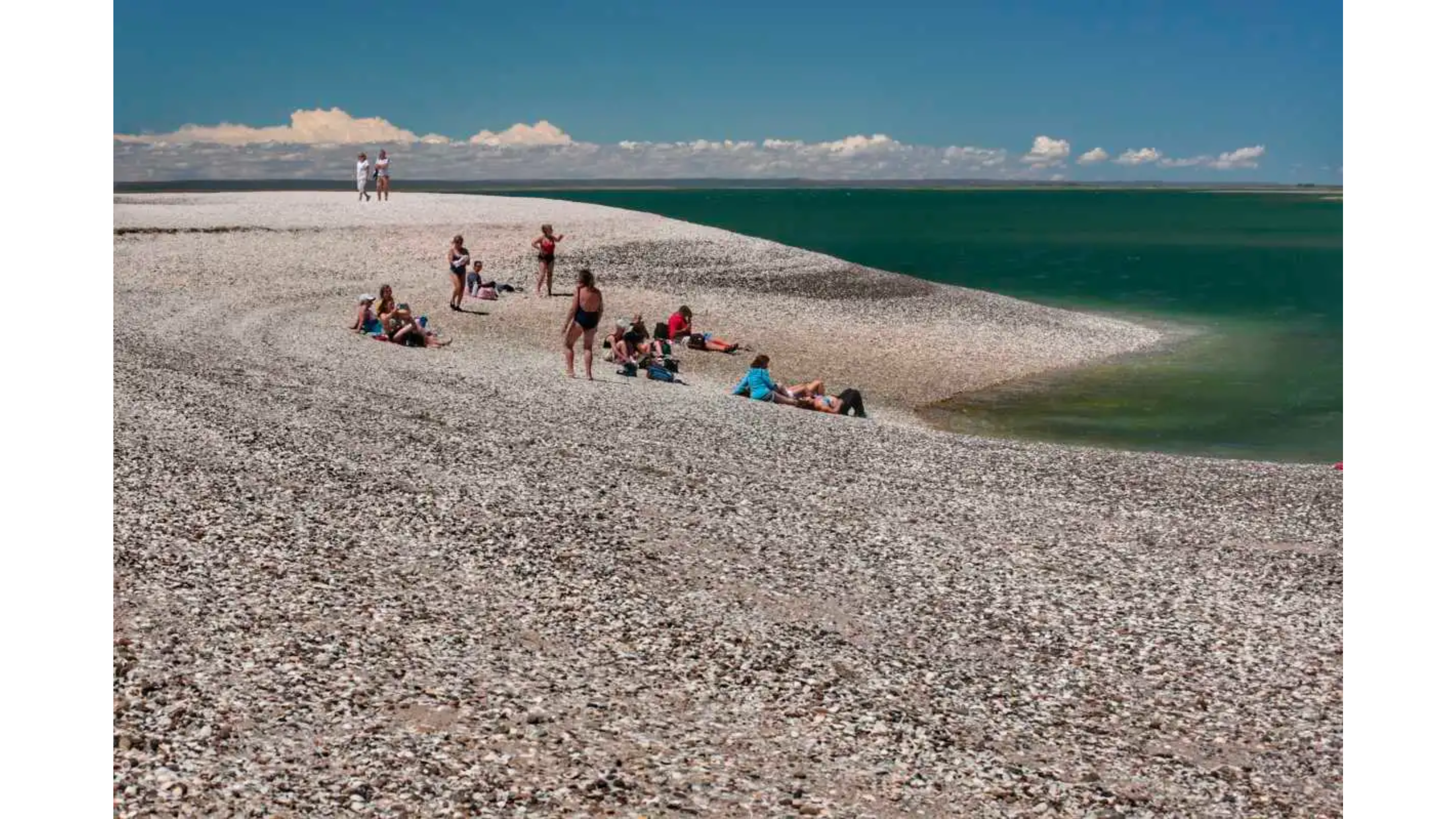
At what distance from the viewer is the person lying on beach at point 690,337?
3253cm

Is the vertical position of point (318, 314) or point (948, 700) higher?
point (318, 314)

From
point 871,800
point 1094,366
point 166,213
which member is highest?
point 166,213

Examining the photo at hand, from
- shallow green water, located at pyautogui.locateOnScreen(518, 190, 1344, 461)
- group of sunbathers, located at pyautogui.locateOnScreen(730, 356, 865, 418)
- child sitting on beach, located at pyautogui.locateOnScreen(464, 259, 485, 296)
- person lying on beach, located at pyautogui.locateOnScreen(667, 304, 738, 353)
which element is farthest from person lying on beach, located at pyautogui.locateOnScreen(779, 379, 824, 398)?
child sitting on beach, located at pyautogui.locateOnScreen(464, 259, 485, 296)

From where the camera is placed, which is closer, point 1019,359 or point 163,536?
point 163,536

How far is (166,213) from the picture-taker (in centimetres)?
5119

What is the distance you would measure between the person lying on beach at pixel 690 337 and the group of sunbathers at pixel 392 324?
20.9 ft

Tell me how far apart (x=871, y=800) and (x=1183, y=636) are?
5533 mm

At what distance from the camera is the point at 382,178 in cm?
5688

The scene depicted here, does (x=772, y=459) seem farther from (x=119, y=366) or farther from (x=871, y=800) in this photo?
(x=119, y=366)

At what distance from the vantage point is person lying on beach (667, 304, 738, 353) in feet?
107

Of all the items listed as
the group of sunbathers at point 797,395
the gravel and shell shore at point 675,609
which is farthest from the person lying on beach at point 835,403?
the gravel and shell shore at point 675,609
